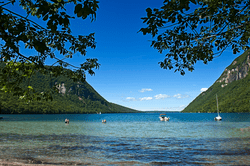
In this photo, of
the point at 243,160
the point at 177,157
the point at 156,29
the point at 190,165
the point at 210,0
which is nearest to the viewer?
the point at 156,29

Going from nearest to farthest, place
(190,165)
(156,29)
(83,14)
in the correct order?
(83,14) < (156,29) < (190,165)

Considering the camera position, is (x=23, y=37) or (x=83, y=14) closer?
(x=83, y=14)

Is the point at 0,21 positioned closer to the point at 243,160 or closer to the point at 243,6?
the point at 243,6

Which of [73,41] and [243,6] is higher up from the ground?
[243,6]

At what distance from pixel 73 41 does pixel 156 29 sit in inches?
163

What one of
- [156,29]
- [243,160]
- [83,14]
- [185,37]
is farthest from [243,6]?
[243,160]

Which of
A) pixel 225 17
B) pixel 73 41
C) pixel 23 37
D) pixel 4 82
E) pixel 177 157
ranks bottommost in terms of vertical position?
pixel 177 157

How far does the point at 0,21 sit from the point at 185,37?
7066 mm

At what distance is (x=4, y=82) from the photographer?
8633 millimetres

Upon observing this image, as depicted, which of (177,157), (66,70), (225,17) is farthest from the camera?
(177,157)

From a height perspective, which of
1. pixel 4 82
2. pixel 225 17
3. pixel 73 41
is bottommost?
pixel 4 82

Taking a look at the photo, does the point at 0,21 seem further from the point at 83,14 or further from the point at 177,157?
the point at 177,157

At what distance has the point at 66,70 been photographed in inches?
411

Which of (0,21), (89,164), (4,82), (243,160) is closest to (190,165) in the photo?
(243,160)
